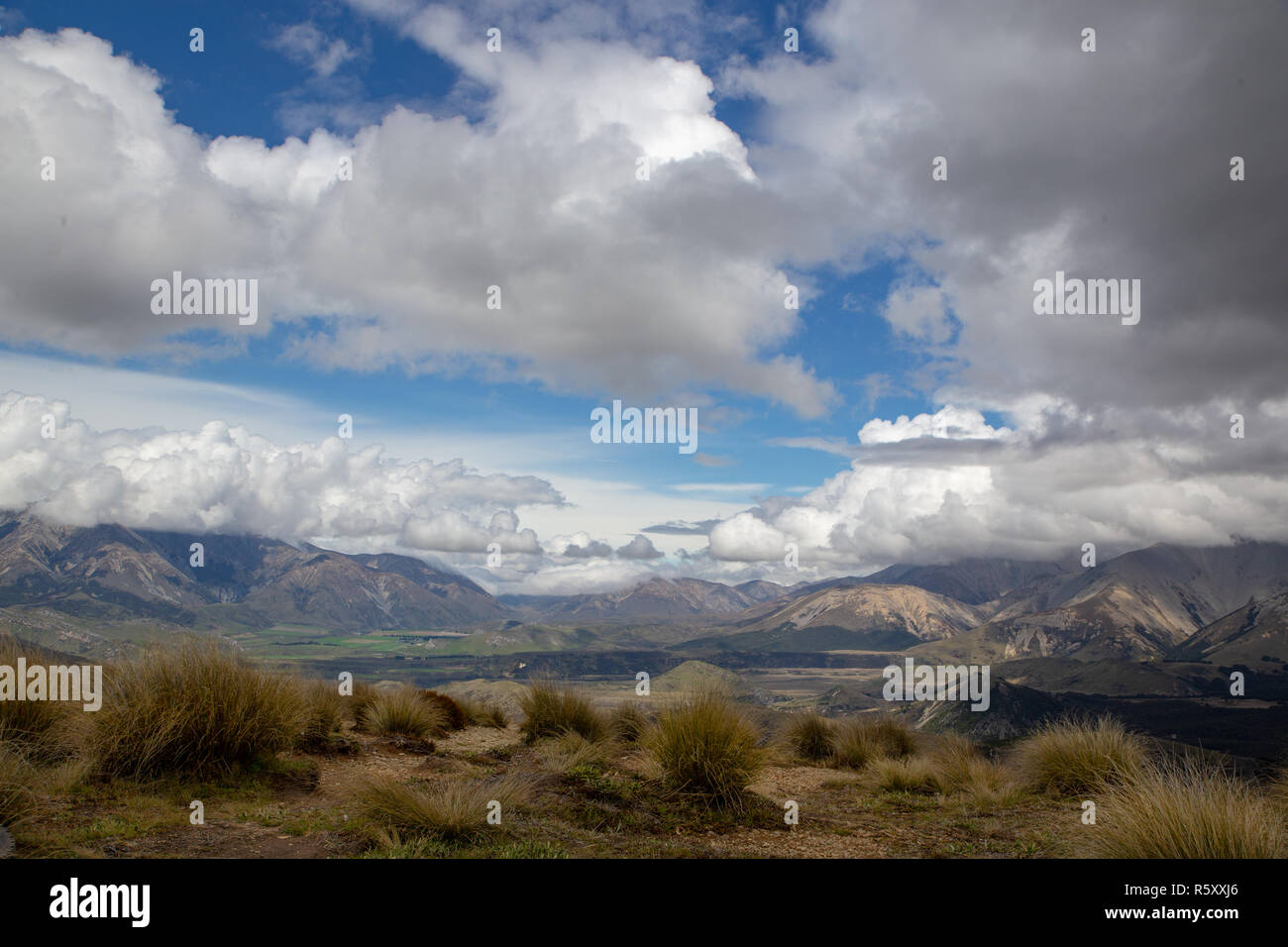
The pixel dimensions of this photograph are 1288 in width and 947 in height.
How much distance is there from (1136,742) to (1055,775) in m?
2.53

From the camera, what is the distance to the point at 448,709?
18.3 metres

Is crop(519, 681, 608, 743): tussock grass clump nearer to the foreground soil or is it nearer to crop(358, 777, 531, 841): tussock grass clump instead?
the foreground soil

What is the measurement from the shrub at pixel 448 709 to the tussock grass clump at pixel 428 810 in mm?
10241

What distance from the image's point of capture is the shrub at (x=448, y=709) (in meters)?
17.7

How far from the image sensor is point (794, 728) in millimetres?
17891

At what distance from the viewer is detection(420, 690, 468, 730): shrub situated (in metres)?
17.7

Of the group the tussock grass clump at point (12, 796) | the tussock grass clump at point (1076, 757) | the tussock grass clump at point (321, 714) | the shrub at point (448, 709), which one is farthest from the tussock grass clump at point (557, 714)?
the tussock grass clump at point (12, 796)

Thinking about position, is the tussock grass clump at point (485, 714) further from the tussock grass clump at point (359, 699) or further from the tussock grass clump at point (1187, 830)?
Answer: the tussock grass clump at point (1187, 830)

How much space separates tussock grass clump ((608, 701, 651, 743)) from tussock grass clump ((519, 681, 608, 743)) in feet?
1.00
